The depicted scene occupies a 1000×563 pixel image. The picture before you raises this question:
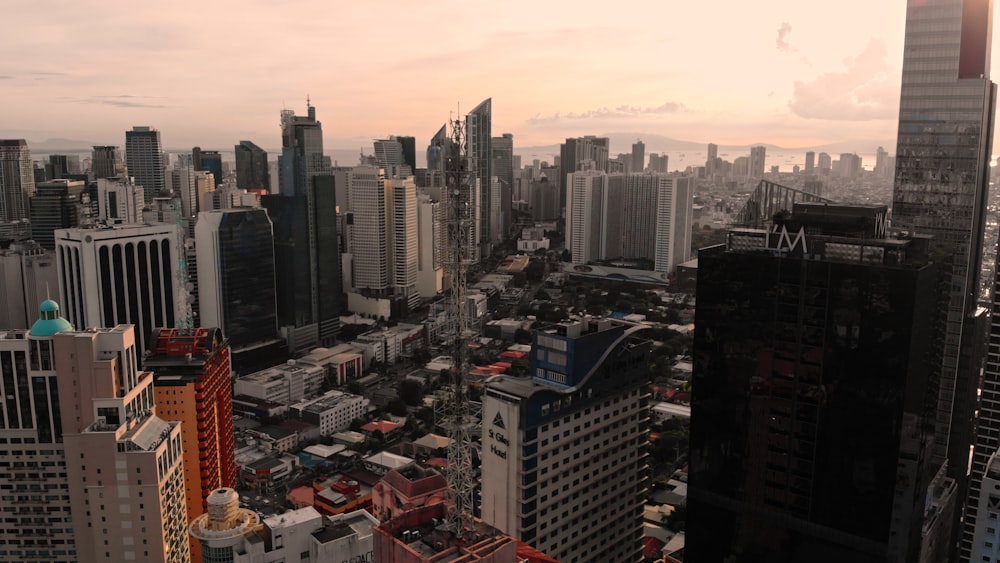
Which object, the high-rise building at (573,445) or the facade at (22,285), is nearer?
the high-rise building at (573,445)

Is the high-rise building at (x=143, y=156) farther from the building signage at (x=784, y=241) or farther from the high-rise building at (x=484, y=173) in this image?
the building signage at (x=784, y=241)

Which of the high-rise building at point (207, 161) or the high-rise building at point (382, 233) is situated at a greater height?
the high-rise building at point (207, 161)

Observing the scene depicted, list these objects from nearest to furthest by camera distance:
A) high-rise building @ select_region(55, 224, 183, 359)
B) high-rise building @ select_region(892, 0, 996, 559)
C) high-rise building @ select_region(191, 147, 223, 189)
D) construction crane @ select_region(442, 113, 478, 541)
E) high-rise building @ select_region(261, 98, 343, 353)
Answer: construction crane @ select_region(442, 113, 478, 541)
high-rise building @ select_region(892, 0, 996, 559)
high-rise building @ select_region(55, 224, 183, 359)
high-rise building @ select_region(261, 98, 343, 353)
high-rise building @ select_region(191, 147, 223, 189)

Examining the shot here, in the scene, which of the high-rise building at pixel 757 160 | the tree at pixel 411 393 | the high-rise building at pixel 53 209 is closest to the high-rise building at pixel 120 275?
the tree at pixel 411 393

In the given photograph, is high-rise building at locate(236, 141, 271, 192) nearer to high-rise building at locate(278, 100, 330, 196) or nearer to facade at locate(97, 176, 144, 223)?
facade at locate(97, 176, 144, 223)

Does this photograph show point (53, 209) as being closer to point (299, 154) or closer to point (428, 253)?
point (299, 154)

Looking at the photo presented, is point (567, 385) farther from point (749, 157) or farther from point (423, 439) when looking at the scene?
point (749, 157)

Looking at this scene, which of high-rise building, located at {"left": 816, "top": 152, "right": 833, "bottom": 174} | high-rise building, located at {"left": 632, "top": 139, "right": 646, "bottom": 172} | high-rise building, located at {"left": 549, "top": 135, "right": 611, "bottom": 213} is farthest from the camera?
high-rise building, located at {"left": 549, "top": 135, "right": 611, "bottom": 213}

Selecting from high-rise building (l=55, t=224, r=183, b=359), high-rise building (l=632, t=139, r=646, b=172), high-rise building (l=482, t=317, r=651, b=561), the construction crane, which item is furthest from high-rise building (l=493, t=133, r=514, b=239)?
the construction crane
